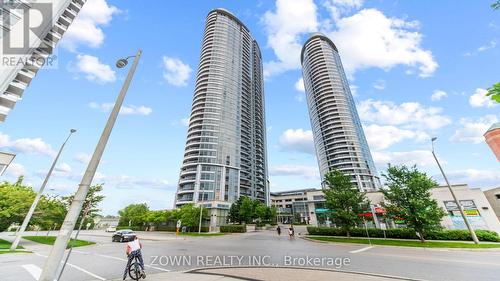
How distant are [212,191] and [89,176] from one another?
68042mm

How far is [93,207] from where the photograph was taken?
25.4 m

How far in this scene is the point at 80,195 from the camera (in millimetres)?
5156

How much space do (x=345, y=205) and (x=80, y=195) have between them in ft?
93.1

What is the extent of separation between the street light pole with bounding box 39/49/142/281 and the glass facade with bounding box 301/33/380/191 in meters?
90.5

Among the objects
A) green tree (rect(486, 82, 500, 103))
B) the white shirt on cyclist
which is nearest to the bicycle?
the white shirt on cyclist

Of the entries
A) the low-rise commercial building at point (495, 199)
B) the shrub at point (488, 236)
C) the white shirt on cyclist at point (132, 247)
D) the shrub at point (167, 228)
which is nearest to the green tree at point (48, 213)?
the white shirt on cyclist at point (132, 247)

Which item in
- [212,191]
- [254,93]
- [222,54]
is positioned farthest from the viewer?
[254,93]

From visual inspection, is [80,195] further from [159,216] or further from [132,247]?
[159,216]

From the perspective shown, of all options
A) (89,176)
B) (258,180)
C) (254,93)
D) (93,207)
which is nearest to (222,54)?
(254,93)

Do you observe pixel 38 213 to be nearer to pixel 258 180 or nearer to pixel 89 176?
pixel 89 176

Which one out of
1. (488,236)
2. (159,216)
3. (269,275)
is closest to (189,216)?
(159,216)

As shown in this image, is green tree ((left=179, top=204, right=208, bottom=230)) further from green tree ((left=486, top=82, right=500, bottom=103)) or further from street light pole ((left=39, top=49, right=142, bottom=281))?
green tree ((left=486, top=82, right=500, bottom=103))

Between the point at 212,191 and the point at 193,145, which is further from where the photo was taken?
the point at 193,145

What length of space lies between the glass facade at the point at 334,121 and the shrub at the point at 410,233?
2428 inches
